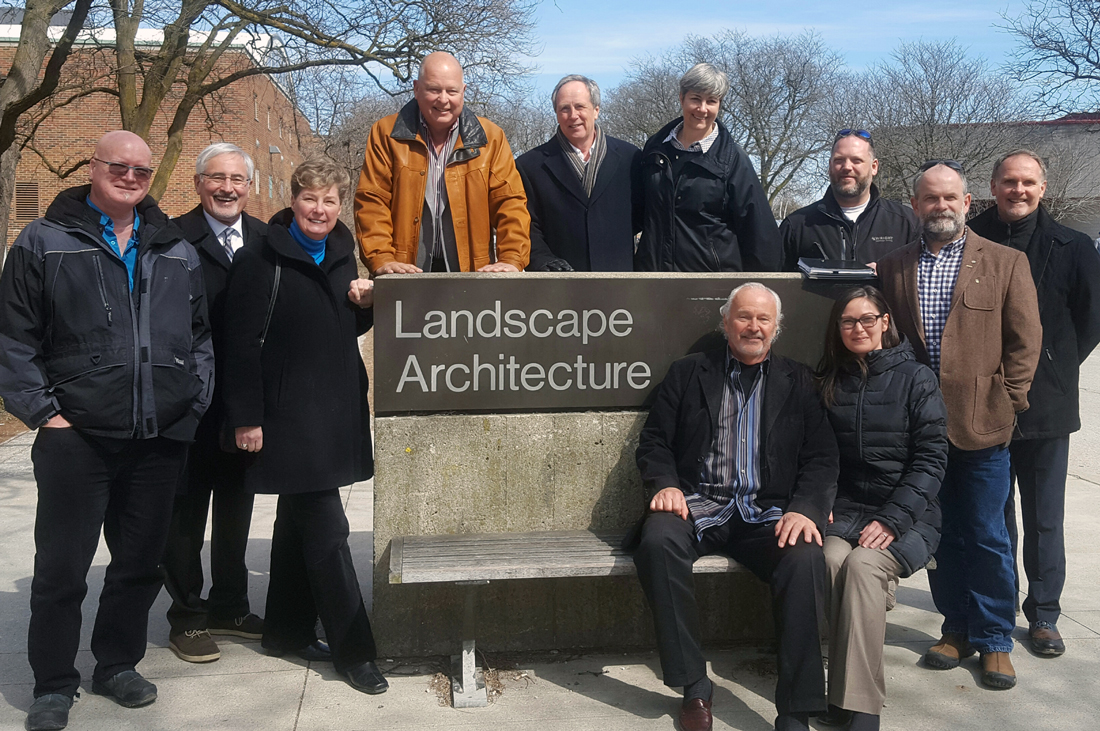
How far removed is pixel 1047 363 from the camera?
376 cm

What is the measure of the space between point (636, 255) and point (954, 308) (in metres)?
1.36

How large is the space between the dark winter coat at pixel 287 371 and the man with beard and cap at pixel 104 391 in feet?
0.56

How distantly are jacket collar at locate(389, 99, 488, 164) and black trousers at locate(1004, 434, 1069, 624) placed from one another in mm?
2554

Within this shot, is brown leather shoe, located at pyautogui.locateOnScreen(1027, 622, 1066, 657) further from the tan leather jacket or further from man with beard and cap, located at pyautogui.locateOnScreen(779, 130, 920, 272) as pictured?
the tan leather jacket

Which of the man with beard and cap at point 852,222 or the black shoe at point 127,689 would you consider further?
the man with beard and cap at point 852,222

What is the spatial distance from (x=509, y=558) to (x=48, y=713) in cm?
159

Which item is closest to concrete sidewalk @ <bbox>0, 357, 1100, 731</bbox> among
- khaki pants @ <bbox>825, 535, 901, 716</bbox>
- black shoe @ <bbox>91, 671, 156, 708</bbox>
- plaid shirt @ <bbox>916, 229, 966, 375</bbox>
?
black shoe @ <bbox>91, 671, 156, 708</bbox>

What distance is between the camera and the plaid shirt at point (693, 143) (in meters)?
3.97

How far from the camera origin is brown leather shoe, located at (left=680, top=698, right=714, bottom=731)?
307 centimetres

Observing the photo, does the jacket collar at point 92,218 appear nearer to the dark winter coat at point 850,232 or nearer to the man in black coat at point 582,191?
the man in black coat at point 582,191

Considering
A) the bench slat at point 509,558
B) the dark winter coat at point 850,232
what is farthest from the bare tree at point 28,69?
the dark winter coat at point 850,232

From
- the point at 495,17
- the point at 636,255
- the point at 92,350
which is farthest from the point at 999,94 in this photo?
the point at 92,350

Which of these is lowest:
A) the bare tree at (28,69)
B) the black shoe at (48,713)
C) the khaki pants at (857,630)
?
the black shoe at (48,713)

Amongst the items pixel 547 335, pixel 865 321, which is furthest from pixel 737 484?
pixel 547 335
